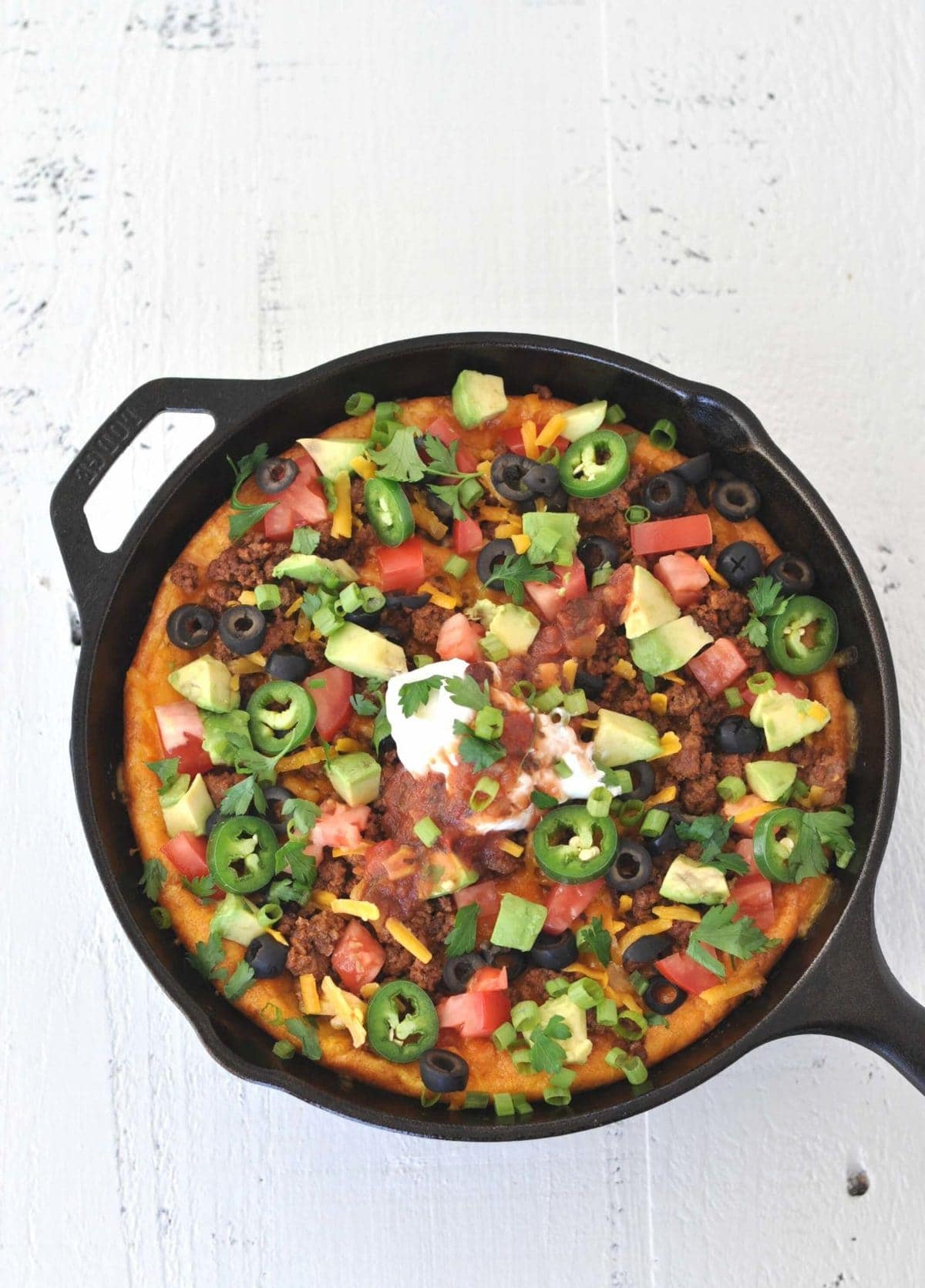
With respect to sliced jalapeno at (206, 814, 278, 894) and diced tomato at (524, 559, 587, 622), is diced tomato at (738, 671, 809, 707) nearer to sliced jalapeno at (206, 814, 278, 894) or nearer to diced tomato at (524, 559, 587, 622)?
diced tomato at (524, 559, 587, 622)

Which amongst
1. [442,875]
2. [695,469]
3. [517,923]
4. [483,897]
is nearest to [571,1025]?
[517,923]

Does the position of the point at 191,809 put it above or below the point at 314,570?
below

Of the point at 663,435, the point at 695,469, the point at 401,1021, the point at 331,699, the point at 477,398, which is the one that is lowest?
the point at 401,1021

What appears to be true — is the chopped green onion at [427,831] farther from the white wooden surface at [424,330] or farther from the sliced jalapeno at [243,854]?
the white wooden surface at [424,330]

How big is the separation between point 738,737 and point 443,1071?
1250mm

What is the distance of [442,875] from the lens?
344 cm

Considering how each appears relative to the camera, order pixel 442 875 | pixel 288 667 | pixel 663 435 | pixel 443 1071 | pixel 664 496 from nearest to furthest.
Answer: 1. pixel 443 1071
2. pixel 442 875
3. pixel 288 667
4. pixel 664 496
5. pixel 663 435

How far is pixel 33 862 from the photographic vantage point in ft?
13.7

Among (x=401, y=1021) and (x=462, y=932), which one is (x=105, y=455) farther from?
(x=401, y=1021)

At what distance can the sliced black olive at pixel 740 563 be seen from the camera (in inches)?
146

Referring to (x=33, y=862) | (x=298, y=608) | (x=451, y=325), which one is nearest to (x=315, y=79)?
(x=451, y=325)

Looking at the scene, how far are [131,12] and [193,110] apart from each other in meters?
0.46

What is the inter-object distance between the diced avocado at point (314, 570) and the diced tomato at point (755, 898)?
4.74ft

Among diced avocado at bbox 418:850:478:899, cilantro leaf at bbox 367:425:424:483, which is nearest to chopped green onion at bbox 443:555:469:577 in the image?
cilantro leaf at bbox 367:425:424:483
